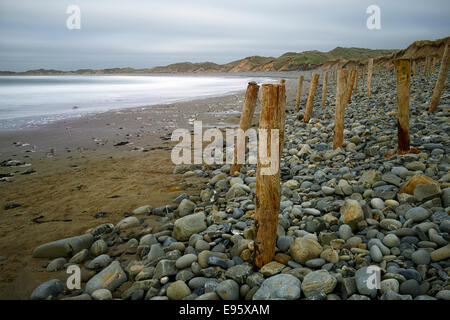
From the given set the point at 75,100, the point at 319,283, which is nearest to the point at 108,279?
the point at 319,283

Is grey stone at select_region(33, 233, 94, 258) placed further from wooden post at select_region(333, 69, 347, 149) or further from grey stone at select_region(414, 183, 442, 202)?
wooden post at select_region(333, 69, 347, 149)

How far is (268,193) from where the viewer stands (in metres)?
2.97

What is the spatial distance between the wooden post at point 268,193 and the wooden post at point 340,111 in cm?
493

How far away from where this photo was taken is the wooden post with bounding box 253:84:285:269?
2.81 m

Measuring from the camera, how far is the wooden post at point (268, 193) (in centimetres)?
281

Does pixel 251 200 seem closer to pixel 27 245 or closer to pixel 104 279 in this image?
pixel 104 279

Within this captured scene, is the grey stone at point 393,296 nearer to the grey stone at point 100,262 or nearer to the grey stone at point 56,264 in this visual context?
the grey stone at point 100,262

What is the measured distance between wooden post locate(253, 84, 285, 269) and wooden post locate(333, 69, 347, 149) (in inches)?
194

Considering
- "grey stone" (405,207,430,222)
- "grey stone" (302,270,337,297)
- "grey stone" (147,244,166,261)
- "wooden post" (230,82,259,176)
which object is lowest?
"grey stone" (147,244,166,261)

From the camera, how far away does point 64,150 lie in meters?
9.52

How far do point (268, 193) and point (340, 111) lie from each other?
5431 mm

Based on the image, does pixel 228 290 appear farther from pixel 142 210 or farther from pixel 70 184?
pixel 70 184

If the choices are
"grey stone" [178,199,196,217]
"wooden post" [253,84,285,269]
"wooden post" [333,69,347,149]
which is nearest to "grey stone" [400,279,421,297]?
"wooden post" [253,84,285,269]

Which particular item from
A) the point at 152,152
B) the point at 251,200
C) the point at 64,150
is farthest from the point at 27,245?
the point at 64,150
